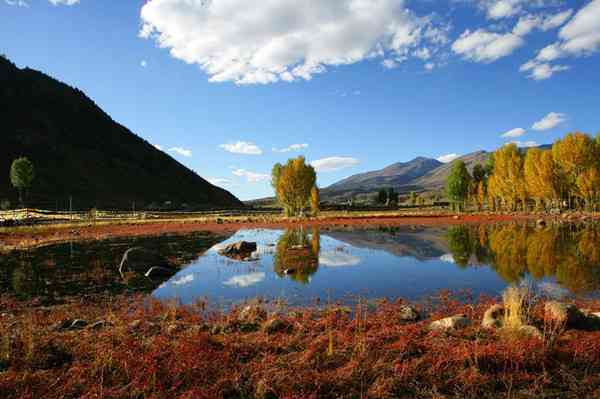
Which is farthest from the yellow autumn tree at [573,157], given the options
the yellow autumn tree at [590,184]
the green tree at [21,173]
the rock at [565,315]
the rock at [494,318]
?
the green tree at [21,173]

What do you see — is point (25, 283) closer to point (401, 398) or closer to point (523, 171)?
point (401, 398)

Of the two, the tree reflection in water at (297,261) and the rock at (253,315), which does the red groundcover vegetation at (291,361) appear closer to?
the rock at (253,315)

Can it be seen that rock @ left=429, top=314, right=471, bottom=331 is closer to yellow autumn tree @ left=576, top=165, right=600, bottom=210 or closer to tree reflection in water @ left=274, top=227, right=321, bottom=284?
tree reflection in water @ left=274, top=227, right=321, bottom=284

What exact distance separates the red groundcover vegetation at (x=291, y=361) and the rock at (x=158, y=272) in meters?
8.92

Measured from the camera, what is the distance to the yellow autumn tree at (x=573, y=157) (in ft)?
222

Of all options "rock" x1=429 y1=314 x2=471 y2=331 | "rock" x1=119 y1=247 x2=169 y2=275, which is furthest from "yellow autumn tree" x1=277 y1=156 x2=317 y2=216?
"rock" x1=429 y1=314 x2=471 y2=331

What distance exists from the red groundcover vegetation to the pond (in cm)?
397

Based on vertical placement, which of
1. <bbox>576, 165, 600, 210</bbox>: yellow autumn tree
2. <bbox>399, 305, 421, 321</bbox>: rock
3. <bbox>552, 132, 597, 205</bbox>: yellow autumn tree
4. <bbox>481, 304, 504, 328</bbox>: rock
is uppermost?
<bbox>552, 132, 597, 205</bbox>: yellow autumn tree

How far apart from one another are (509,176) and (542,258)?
6664cm

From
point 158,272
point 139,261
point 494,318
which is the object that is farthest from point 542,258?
point 139,261

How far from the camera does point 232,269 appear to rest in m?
20.4

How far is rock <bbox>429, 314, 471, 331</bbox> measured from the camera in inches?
359

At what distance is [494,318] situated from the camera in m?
9.54

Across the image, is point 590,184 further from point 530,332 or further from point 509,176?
point 530,332
